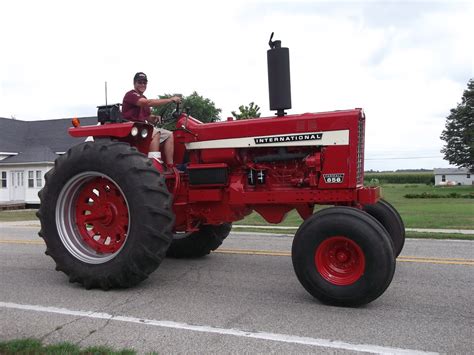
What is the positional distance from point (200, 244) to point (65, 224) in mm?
1959

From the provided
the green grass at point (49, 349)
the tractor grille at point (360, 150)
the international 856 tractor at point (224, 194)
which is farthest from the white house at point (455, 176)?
the green grass at point (49, 349)

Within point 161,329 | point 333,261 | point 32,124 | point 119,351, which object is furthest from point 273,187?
point 32,124

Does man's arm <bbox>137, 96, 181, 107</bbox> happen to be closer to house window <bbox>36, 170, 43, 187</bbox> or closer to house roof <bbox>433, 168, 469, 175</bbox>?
house window <bbox>36, 170, 43, 187</bbox>

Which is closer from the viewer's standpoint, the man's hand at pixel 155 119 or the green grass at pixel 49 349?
the green grass at pixel 49 349

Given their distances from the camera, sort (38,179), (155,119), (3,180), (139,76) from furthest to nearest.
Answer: (3,180)
(38,179)
(155,119)
(139,76)

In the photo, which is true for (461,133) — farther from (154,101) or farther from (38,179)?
(154,101)

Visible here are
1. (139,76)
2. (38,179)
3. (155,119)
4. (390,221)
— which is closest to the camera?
(139,76)

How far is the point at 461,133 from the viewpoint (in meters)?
55.1

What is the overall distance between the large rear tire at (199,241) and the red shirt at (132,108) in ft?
6.00

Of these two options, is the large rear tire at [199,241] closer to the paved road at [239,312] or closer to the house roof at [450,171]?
the paved road at [239,312]

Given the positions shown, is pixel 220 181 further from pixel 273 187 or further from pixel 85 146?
pixel 85 146

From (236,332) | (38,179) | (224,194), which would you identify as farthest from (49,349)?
(38,179)

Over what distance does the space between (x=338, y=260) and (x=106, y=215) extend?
2.70 meters

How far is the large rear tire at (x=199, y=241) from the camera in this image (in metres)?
6.79
